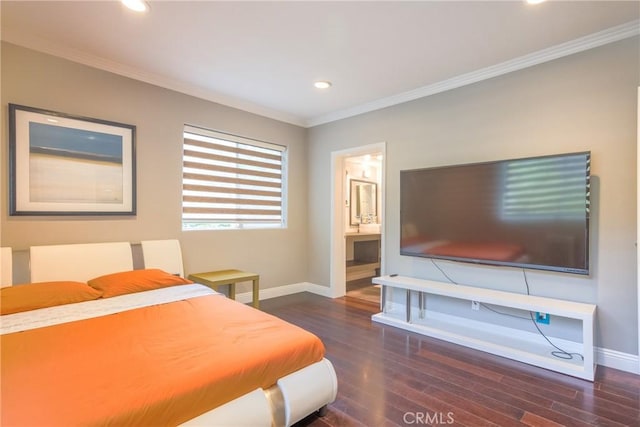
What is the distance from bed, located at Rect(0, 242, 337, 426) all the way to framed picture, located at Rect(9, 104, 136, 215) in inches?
31.1

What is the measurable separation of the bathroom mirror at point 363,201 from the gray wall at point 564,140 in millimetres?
2415

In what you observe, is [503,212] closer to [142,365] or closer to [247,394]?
[247,394]

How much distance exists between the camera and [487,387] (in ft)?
7.37

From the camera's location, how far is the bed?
1.21 metres

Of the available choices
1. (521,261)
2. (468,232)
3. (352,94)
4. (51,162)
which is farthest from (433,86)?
(51,162)

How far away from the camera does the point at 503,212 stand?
2936 mm

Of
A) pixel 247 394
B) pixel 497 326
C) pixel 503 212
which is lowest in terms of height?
pixel 497 326

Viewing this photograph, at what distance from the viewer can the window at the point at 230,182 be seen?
150 inches

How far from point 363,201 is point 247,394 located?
530cm

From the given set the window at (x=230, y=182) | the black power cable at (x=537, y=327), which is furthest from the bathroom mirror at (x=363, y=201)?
the black power cable at (x=537, y=327)

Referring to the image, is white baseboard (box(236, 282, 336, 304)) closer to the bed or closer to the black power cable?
the bed

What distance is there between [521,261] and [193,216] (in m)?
3.48

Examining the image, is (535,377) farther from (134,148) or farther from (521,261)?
(134,148)

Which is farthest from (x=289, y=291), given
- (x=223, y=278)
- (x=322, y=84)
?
(x=322, y=84)
